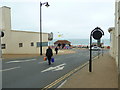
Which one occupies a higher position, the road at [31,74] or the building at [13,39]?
the building at [13,39]

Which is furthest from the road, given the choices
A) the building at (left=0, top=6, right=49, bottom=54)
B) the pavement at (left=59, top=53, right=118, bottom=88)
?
the building at (left=0, top=6, right=49, bottom=54)

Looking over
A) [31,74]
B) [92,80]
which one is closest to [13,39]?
[31,74]

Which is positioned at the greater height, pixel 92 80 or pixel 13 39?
pixel 13 39

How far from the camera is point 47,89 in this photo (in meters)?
6.49

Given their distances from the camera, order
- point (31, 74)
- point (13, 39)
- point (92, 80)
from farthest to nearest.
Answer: point (13, 39)
point (31, 74)
point (92, 80)

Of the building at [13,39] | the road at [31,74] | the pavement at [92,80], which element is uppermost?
the building at [13,39]

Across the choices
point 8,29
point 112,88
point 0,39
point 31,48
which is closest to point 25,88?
point 112,88

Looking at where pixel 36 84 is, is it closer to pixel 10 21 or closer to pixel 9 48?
pixel 9 48

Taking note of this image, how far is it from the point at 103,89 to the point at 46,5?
21.2 metres

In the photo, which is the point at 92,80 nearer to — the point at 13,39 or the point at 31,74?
the point at 31,74

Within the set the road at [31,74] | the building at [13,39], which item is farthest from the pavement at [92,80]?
the building at [13,39]

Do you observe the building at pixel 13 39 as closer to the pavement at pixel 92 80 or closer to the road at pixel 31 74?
the road at pixel 31 74

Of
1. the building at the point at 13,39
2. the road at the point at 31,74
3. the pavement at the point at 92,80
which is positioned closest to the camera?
the pavement at the point at 92,80

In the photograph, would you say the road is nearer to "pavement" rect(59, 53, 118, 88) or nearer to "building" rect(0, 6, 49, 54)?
"pavement" rect(59, 53, 118, 88)
